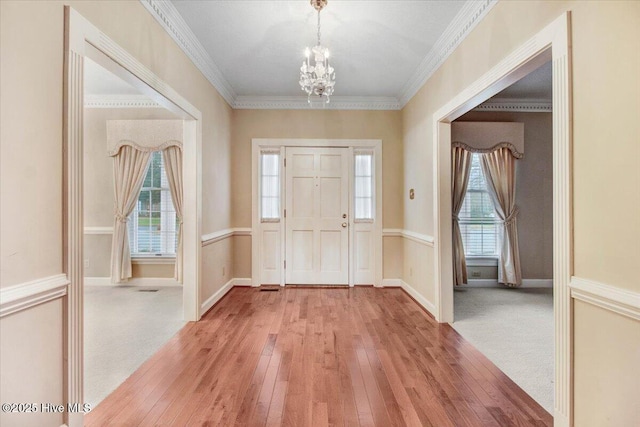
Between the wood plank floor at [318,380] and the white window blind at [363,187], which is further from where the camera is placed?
the white window blind at [363,187]

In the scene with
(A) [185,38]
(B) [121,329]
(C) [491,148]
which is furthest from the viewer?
(C) [491,148]

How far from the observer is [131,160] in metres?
4.80

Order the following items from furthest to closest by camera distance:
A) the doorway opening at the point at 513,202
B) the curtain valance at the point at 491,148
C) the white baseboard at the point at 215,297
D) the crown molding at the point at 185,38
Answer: the curtain valance at the point at 491,148 < the doorway opening at the point at 513,202 < the white baseboard at the point at 215,297 < the crown molding at the point at 185,38

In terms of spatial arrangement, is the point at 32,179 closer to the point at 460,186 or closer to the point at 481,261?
the point at 460,186

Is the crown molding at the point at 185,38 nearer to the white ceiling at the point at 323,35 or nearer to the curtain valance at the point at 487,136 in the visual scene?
the white ceiling at the point at 323,35

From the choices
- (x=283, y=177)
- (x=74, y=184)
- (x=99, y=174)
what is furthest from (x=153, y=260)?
(x=74, y=184)

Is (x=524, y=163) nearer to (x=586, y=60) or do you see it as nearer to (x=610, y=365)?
(x=586, y=60)

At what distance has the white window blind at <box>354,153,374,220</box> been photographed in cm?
500

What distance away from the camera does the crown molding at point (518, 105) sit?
15.8 feet

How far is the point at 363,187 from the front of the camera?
5020 millimetres

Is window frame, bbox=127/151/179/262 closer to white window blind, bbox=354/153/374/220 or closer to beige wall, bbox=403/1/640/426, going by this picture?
white window blind, bbox=354/153/374/220

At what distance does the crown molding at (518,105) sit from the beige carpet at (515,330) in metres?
2.84

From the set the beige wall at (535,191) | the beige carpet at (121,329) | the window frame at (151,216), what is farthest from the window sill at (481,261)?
the window frame at (151,216)

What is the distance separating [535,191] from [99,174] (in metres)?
6.94
